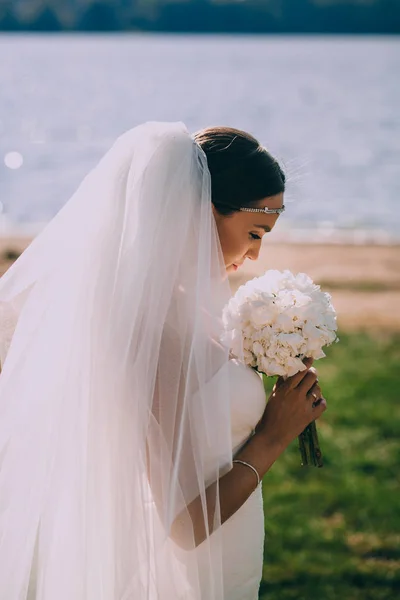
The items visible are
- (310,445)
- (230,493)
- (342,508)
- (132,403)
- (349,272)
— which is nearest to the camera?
(132,403)

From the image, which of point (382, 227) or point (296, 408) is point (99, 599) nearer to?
point (296, 408)

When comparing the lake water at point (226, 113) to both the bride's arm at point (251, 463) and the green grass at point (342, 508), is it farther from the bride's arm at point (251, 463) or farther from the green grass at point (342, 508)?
the green grass at point (342, 508)

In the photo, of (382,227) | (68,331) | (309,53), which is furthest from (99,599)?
(309,53)

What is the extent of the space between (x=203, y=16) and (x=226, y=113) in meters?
30.9

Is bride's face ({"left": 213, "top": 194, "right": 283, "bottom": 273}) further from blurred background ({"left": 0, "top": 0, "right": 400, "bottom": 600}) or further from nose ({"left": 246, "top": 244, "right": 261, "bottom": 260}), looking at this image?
blurred background ({"left": 0, "top": 0, "right": 400, "bottom": 600})

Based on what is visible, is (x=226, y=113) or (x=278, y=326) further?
(x=226, y=113)

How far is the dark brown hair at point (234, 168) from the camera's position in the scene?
114 inches

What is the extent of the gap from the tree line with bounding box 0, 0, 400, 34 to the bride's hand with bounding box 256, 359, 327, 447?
5712cm

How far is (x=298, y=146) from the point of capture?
104 feet

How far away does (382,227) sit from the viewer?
2012cm

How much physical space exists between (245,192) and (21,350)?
89 cm

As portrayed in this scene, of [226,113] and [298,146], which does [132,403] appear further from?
[226,113]

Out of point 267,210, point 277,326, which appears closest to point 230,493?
point 277,326

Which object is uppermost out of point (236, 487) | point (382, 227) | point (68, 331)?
point (68, 331)
